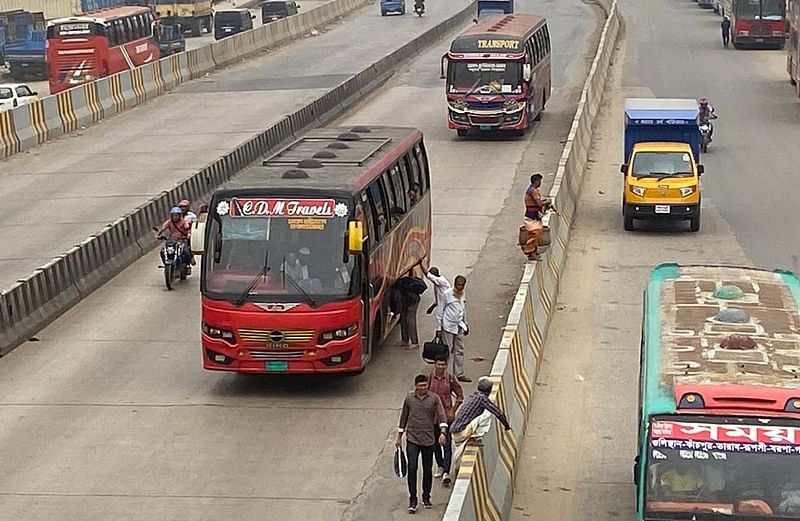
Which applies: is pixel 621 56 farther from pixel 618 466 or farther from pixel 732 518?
pixel 732 518

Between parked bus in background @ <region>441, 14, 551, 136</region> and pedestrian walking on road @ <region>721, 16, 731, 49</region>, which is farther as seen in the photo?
pedestrian walking on road @ <region>721, 16, 731, 49</region>

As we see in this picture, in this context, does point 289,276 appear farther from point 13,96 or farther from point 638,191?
point 13,96

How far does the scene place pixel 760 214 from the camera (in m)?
32.3

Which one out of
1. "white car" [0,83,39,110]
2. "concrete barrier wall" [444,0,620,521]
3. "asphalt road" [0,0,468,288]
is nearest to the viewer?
"concrete barrier wall" [444,0,620,521]

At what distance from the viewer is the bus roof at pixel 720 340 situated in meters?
12.4

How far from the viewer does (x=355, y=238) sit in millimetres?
19328

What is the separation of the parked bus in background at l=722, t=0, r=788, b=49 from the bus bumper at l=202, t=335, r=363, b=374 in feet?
161

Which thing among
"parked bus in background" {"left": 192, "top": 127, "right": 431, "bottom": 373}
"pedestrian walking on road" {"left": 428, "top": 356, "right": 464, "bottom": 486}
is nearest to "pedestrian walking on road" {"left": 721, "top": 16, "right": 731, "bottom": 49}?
"parked bus in background" {"left": 192, "top": 127, "right": 431, "bottom": 373}

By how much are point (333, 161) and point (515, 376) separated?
4.87 m

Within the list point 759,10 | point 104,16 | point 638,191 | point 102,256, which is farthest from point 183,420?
point 759,10

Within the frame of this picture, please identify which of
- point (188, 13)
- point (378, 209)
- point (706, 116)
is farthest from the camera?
point (188, 13)

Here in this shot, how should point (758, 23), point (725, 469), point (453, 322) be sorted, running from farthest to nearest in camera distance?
point (758, 23)
point (453, 322)
point (725, 469)

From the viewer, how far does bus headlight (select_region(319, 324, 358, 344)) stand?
19.4 meters

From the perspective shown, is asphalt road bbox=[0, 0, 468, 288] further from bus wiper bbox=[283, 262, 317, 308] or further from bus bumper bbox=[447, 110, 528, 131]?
bus wiper bbox=[283, 262, 317, 308]
